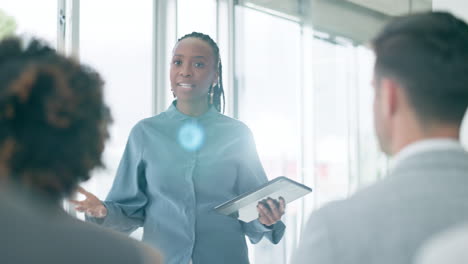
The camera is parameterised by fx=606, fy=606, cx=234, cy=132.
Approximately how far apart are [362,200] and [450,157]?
0.15m

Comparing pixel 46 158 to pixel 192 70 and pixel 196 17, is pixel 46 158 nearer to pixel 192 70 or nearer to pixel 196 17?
pixel 192 70

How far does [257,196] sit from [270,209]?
0.12 m

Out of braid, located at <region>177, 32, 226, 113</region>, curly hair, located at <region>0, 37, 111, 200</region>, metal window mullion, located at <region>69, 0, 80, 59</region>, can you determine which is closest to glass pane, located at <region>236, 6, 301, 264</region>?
metal window mullion, located at <region>69, 0, 80, 59</region>

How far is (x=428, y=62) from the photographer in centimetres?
89

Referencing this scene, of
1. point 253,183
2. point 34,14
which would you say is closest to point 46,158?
point 253,183

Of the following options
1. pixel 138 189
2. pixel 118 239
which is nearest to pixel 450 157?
pixel 118 239

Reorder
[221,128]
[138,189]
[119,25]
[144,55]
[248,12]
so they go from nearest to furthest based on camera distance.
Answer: [138,189]
[221,128]
[119,25]
[144,55]
[248,12]

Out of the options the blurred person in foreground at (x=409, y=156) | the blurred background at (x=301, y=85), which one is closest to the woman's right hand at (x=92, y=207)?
the blurred person in foreground at (x=409, y=156)

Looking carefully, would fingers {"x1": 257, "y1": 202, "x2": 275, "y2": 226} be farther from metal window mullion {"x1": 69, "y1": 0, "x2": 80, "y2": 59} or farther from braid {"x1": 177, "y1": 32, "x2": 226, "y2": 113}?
metal window mullion {"x1": 69, "y1": 0, "x2": 80, "y2": 59}

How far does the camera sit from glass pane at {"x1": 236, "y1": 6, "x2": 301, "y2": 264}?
5223 millimetres

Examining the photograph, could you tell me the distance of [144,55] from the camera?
4.39 meters

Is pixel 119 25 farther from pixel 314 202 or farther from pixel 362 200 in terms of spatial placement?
pixel 362 200

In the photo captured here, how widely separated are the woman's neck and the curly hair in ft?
5.16

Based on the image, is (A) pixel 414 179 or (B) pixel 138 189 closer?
(A) pixel 414 179
